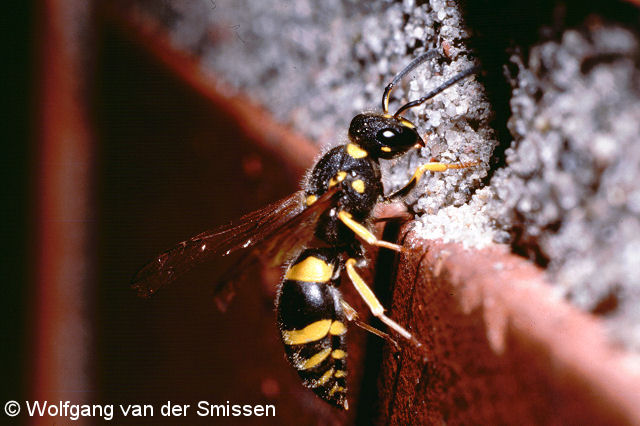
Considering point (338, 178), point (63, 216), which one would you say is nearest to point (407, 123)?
point (338, 178)

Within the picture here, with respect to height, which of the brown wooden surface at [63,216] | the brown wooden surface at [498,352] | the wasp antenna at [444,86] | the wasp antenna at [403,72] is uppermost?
the brown wooden surface at [63,216]

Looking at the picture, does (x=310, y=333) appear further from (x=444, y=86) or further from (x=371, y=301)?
(x=444, y=86)

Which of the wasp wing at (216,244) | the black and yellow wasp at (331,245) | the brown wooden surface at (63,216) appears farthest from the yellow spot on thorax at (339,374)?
the brown wooden surface at (63,216)

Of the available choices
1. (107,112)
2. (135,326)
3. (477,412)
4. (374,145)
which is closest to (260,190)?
(374,145)

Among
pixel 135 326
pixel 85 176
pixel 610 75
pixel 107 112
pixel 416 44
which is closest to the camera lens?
pixel 610 75

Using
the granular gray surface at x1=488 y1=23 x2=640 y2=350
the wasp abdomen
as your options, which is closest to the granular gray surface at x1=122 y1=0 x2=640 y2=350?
the granular gray surface at x1=488 y1=23 x2=640 y2=350

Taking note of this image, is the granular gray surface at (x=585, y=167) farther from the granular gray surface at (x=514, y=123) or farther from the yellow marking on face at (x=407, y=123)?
the yellow marking on face at (x=407, y=123)

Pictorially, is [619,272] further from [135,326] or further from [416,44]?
[135,326]
